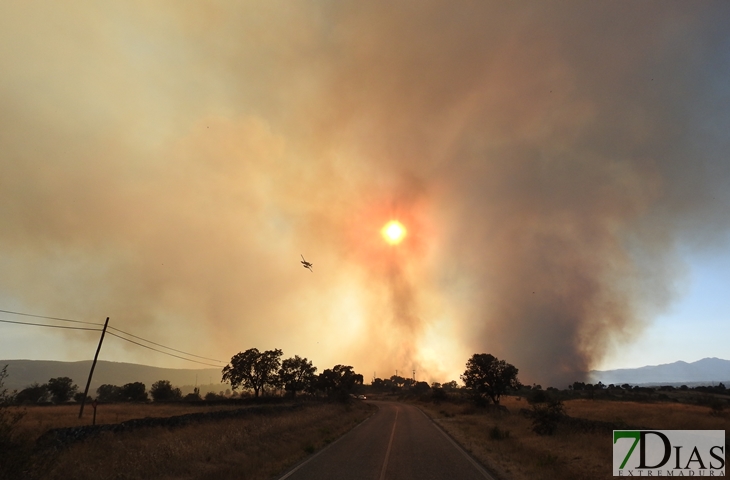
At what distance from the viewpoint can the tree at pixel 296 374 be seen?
105312mm

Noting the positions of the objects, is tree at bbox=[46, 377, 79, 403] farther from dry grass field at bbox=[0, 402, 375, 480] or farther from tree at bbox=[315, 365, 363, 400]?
dry grass field at bbox=[0, 402, 375, 480]

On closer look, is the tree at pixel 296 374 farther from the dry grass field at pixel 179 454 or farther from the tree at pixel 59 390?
the dry grass field at pixel 179 454

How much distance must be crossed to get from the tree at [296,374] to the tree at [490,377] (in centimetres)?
5767

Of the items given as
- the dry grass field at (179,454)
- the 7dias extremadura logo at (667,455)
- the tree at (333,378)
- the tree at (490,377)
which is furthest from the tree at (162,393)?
the 7dias extremadura logo at (667,455)

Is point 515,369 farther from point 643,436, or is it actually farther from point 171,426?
point 171,426

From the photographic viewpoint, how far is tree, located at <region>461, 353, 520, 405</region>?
2522 inches

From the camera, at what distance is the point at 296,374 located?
108 m

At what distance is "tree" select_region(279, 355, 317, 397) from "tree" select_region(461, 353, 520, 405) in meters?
57.7

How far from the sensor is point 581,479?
1255 centimetres

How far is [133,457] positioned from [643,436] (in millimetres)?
23604

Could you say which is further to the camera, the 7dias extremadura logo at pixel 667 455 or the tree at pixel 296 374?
the tree at pixel 296 374

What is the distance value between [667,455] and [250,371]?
99.3 metres

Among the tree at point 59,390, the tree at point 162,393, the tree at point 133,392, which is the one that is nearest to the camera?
the tree at point 59,390

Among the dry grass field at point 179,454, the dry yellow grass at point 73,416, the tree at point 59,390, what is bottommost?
the tree at point 59,390
